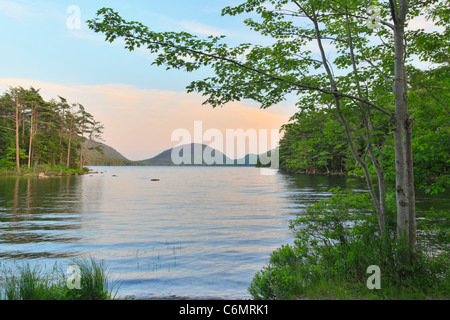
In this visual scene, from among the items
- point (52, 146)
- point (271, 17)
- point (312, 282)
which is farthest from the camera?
point (52, 146)

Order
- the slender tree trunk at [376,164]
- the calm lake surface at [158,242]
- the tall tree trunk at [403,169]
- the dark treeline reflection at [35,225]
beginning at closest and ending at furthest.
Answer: the tall tree trunk at [403,169] → the slender tree trunk at [376,164] → the calm lake surface at [158,242] → the dark treeline reflection at [35,225]

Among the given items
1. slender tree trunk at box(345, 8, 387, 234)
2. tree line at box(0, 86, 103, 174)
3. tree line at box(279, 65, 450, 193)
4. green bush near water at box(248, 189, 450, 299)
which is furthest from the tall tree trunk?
tree line at box(0, 86, 103, 174)

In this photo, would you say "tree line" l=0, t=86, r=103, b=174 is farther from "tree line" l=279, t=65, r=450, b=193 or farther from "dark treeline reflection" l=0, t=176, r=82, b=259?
"tree line" l=279, t=65, r=450, b=193

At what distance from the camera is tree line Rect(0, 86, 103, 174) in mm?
72250

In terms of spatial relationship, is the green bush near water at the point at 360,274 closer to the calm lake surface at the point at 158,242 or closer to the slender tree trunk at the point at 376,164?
the slender tree trunk at the point at 376,164

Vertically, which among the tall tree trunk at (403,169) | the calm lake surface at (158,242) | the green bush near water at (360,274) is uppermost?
the tall tree trunk at (403,169)

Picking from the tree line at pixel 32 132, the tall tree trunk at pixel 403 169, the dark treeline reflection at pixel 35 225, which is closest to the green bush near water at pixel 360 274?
the tall tree trunk at pixel 403 169

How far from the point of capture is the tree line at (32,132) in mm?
72250

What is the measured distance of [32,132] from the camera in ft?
246

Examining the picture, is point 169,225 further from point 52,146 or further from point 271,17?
point 52,146

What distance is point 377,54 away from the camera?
8.66 m
